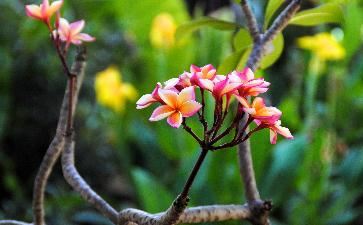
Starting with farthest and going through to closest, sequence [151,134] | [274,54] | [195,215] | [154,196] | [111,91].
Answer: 1. [151,134]
2. [111,91]
3. [154,196]
4. [274,54]
5. [195,215]

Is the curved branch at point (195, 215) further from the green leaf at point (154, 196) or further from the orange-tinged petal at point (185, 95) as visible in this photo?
the green leaf at point (154, 196)

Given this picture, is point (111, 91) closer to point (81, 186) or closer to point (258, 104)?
point (81, 186)

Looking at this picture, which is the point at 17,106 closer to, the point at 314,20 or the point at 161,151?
the point at 161,151

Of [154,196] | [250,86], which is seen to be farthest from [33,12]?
[154,196]

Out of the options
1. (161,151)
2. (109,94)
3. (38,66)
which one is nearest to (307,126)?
(161,151)

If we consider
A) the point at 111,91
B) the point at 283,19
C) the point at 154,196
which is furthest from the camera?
the point at 111,91

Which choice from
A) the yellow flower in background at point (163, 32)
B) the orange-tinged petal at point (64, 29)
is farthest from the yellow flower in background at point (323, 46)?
the orange-tinged petal at point (64, 29)

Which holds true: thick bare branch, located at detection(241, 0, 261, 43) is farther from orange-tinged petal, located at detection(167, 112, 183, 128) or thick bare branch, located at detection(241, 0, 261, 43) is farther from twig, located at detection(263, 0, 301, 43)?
orange-tinged petal, located at detection(167, 112, 183, 128)
